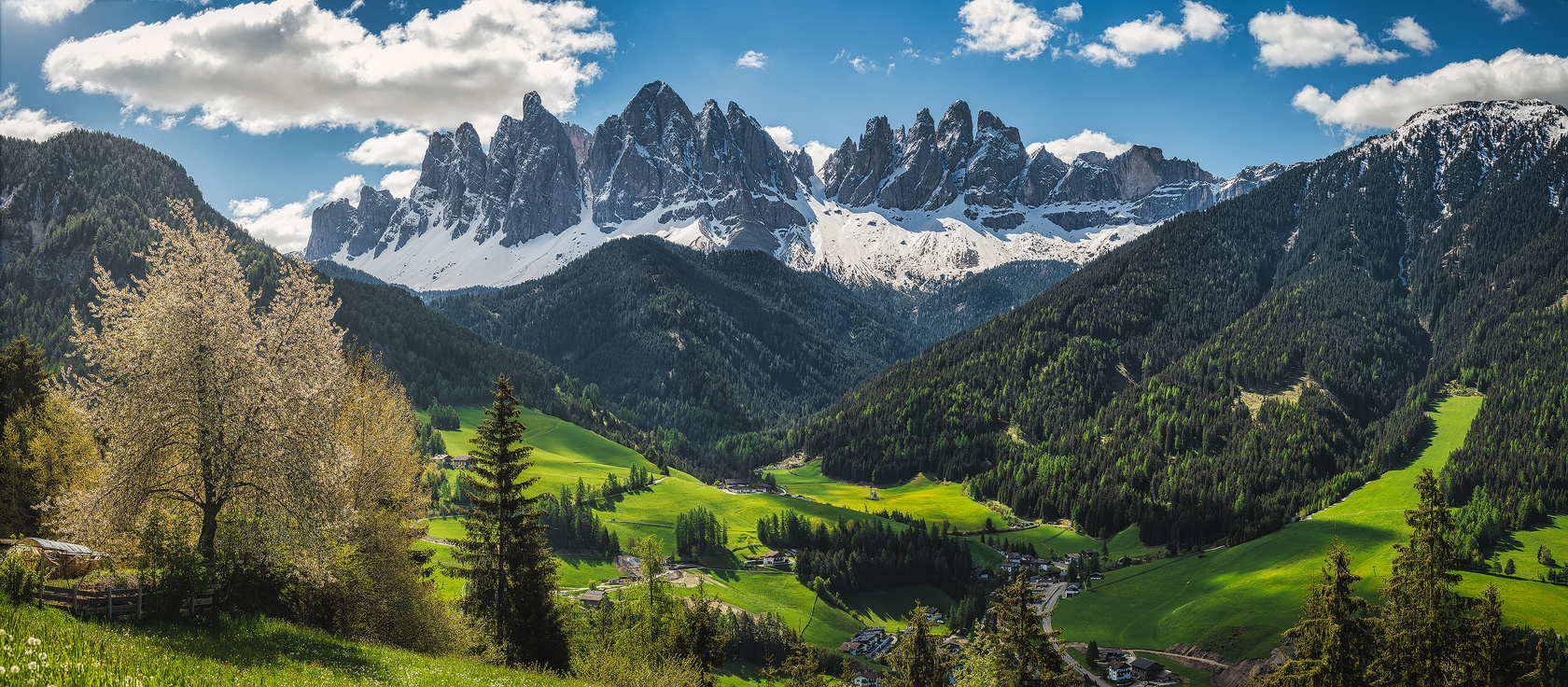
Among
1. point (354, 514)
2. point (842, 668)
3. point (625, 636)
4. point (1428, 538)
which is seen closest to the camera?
point (354, 514)

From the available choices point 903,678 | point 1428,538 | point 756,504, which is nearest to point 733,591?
point 756,504

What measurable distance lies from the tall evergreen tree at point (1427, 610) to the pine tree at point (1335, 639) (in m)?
1.06

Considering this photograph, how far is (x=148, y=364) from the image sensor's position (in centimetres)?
2175

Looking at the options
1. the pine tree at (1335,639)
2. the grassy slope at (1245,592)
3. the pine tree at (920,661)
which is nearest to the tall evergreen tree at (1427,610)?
the pine tree at (1335,639)

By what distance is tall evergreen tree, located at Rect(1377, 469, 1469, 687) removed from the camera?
3148 centimetres

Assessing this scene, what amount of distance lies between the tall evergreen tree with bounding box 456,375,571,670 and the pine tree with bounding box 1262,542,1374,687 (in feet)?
113

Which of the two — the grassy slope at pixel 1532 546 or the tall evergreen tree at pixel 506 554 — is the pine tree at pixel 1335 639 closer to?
the tall evergreen tree at pixel 506 554

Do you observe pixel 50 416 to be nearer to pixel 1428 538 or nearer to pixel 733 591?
pixel 1428 538

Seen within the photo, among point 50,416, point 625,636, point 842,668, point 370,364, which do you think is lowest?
point 842,668

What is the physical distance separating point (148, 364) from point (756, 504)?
494 ft

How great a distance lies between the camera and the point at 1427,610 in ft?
104

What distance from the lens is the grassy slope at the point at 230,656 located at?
12.6 meters

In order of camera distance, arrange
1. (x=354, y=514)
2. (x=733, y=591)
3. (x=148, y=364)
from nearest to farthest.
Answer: (x=148, y=364) < (x=354, y=514) < (x=733, y=591)

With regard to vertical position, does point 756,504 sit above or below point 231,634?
below
